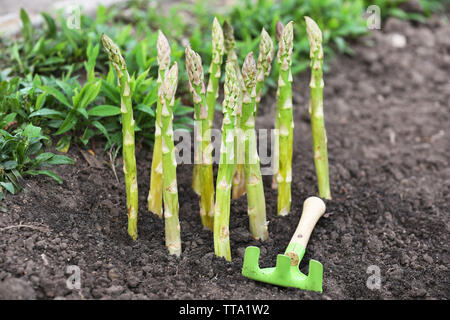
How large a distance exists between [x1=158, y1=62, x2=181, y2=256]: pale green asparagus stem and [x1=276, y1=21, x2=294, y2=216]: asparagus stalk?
2.15 ft

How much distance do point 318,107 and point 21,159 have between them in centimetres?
184

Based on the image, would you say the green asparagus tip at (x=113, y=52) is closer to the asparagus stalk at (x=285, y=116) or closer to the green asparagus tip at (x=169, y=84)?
the green asparagus tip at (x=169, y=84)

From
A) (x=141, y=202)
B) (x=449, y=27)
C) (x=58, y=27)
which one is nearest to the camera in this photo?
(x=141, y=202)

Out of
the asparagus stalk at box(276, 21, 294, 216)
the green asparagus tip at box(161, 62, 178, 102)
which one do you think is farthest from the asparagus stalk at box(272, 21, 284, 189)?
the green asparagus tip at box(161, 62, 178, 102)

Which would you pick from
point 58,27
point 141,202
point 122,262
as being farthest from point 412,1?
point 122,262

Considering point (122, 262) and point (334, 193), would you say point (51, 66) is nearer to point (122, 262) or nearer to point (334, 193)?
point (122, 262)

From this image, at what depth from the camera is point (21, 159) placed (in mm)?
3117

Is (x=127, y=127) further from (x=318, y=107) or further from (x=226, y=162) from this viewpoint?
(x=318, y=107)

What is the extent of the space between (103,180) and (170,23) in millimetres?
2491

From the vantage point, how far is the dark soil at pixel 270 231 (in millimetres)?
2760

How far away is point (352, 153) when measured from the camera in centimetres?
431

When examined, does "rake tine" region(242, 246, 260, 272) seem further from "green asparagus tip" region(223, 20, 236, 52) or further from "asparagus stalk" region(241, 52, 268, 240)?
"green asparagus tip" region(223, 20, 236, 52)

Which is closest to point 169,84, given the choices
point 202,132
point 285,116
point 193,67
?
point 193,67

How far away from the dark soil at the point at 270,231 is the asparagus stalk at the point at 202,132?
0.16 m
